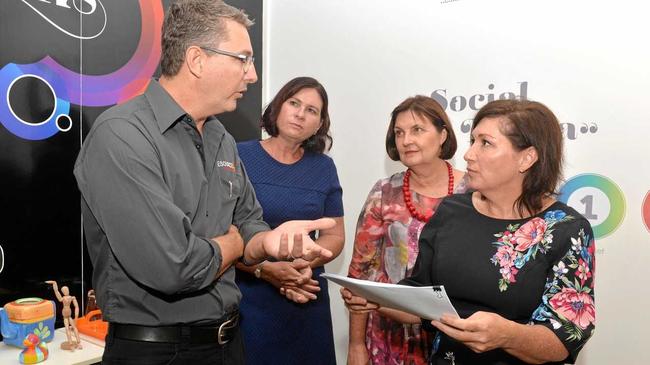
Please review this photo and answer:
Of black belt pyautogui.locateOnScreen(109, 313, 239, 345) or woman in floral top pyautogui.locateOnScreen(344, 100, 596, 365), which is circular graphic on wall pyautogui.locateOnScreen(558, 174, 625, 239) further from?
black belt pyautogui.locateOnScreen(109, 313, 239, 345)

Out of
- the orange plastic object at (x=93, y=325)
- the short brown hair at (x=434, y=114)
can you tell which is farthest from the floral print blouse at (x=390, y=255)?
the orange plastic object at (x=93, y=325)

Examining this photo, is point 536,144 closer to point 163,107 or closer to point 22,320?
point 163,107

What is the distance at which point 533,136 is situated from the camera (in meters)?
1.57

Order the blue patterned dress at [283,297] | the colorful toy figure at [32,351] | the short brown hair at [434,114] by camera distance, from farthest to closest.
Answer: the blue patterned dress at [283,297]
the short brown hair at [434,114]
the colorful toy figure at [32,351]

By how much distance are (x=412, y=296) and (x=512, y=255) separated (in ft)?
1.33

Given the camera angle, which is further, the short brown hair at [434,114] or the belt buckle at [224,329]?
the short brown hair at [434,114]

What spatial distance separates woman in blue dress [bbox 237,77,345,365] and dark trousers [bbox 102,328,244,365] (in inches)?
28.2

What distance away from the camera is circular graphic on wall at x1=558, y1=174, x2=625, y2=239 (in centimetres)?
250

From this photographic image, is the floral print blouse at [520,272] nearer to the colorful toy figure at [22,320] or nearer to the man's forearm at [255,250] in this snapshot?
the man's forearm at [255,250]

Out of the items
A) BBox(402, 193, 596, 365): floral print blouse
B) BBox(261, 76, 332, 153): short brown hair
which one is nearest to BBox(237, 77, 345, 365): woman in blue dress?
BBox(261, 76, 332, 153): short brown hair

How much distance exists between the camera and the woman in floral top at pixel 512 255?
139 centimetres

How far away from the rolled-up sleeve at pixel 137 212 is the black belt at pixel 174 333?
0.55 ft

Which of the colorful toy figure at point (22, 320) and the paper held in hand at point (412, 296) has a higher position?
the paper held in hand at point (412, 296)

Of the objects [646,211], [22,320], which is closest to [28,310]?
[22,320]
